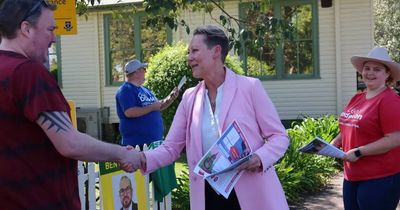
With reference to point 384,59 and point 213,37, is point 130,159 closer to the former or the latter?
point 213,37

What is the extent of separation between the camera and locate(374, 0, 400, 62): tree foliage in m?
37.0

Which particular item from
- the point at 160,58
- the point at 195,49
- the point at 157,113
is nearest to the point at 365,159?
the point at 195,49

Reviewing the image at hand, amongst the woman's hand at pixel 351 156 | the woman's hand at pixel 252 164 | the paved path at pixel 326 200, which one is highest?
the woman's hand at pixel 252 164

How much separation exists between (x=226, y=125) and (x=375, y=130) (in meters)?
1.45

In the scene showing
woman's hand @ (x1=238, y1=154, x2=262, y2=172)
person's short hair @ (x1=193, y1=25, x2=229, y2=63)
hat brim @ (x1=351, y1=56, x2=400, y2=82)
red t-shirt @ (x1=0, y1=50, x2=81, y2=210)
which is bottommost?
woman's hand @ (x1=238, y1=154, x2=262, y2=172)

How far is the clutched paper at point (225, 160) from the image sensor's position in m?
3.27

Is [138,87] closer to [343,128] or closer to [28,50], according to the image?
[343,128]

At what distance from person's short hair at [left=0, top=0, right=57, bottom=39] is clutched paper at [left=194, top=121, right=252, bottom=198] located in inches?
51.1

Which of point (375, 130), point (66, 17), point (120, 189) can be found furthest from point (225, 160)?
point (120, 189)

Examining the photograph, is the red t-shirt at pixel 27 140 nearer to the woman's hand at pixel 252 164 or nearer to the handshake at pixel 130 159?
the handshake at pixel 130 159

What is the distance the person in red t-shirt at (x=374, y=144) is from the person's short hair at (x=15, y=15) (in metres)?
2.72

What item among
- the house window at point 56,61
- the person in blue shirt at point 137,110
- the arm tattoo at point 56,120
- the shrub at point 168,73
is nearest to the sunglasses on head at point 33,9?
the arm tattoo at point 56,120

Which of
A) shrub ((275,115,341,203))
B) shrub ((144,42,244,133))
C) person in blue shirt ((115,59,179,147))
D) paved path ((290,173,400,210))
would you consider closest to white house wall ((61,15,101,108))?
shrub ((144,42,244,133))

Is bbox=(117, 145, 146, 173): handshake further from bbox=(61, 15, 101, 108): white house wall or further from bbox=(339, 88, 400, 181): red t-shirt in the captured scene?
bbox=(61, 15, 101, 108): white house wall
